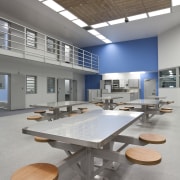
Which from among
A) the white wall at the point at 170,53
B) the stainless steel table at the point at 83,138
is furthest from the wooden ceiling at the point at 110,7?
the stainless steel table at the point at 83,138

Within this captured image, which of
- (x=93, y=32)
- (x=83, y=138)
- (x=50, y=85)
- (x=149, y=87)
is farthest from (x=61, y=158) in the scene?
(x=149, y=87)

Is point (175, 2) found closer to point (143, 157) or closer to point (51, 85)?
point (143, 157)

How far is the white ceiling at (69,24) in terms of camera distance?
286 inches

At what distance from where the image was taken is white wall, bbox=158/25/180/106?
9.60 metres

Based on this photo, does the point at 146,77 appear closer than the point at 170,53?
No

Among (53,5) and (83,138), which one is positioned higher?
(53,5)

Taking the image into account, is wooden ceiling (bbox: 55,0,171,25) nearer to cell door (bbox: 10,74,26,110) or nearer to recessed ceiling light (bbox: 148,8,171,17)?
recessed ceiling light (bbox: 148,8,171,17)

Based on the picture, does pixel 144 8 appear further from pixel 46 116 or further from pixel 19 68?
pixel 19 68

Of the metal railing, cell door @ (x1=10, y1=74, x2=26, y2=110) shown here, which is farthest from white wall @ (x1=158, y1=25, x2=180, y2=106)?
cell door @ (x1=10, y1=74, x2=26, y2=110)

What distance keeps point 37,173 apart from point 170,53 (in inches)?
420

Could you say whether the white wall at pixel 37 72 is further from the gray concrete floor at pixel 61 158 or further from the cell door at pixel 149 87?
the cell door at pixel 149 87

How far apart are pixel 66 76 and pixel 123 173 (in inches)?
416

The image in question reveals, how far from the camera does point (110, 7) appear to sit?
261 inches

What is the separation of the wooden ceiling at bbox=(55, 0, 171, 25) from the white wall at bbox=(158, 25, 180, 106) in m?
3.60
